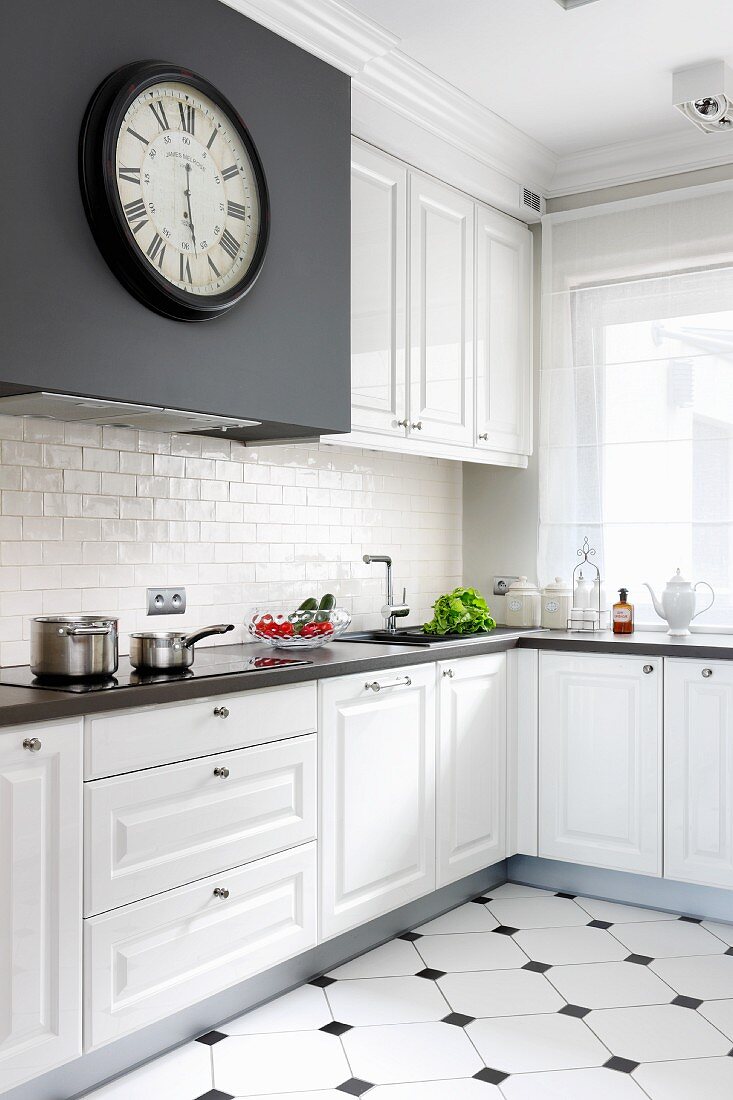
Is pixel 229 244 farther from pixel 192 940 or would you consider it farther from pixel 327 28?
pixel 192 940

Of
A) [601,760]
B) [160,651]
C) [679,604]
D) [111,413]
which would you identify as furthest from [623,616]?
[111,413]

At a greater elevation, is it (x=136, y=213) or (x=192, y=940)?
(x=136, y=213)

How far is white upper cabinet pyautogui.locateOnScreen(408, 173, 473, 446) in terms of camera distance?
3443 millimetres

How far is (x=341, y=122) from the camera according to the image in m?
2.93

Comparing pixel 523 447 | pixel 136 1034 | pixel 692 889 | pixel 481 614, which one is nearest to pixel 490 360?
pixel 523 447

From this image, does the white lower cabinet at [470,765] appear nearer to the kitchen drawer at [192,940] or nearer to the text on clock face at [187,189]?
the kitchen drawer at [192,940]

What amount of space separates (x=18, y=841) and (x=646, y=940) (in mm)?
2062

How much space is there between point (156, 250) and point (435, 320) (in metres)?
1.43

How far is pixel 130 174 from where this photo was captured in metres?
2.24

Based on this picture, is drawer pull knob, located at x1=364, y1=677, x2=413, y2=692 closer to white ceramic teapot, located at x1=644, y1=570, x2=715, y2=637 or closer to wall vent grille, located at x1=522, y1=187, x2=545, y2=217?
white ceramic teapot, located at x1=644, y1=570, x2=715, y2=637

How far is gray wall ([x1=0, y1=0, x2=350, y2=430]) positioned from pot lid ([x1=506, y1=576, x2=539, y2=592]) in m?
1.43

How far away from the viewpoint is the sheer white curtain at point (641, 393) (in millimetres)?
3736

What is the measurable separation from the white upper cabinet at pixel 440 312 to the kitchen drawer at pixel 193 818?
1.38 meters

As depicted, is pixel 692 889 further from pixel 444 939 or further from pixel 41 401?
pixel 41 401
